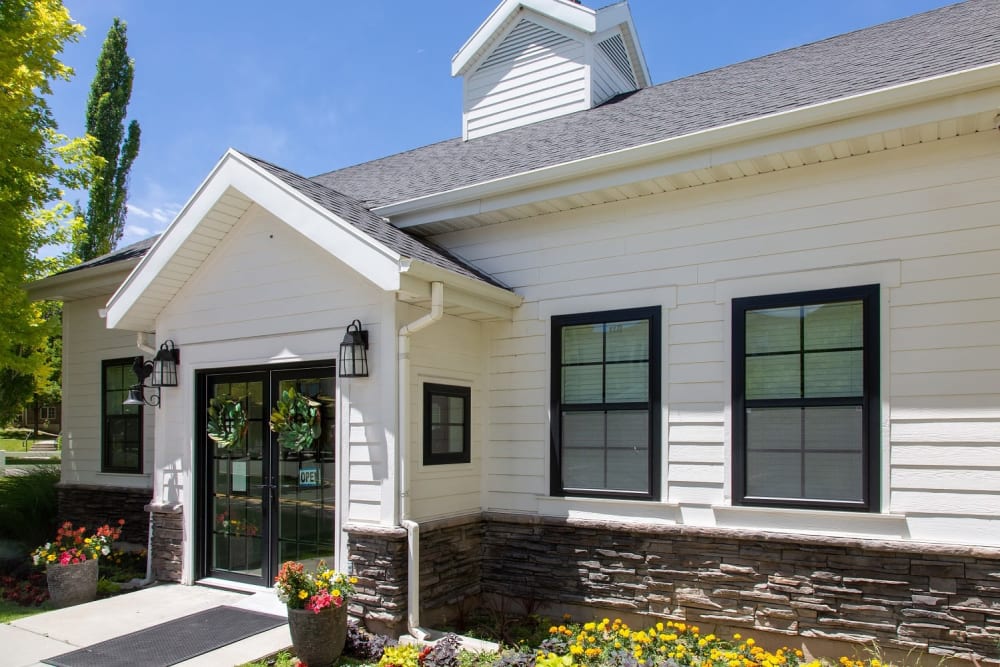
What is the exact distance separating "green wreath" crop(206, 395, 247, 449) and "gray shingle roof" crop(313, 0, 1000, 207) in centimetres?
250

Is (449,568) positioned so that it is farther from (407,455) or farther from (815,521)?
(815,521)

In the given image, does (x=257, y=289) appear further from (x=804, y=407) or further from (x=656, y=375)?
(x=804, y=407)

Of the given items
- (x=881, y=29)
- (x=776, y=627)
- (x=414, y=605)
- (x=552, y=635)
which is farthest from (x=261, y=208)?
(x=881, y=29)

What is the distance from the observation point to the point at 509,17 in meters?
9.54

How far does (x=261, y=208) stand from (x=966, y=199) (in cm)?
566

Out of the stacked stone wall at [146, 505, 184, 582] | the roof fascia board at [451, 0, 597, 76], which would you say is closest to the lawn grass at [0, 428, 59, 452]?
the stacked stone wall at [146, 505, 184, 582]

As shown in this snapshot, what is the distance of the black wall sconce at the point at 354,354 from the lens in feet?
18.7

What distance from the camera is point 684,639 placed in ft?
17.1

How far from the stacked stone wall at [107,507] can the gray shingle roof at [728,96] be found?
465 cm

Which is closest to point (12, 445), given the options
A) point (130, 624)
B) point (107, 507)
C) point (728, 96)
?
point (107, 507)

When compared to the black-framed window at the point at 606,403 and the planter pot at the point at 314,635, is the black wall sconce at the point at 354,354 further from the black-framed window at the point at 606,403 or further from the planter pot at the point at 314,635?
the planter pot at the point at 314,635

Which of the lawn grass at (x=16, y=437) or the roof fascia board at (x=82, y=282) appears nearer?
the roof fascia board at (x=82, y=282)

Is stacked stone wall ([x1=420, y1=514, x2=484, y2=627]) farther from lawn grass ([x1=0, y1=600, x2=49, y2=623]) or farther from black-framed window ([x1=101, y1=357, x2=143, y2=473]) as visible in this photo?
black-framed window ([x1=101, y1=357, x2=143, y2=473])

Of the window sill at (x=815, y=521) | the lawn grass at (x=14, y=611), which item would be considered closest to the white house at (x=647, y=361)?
the window sill at (x=815, y=521)
